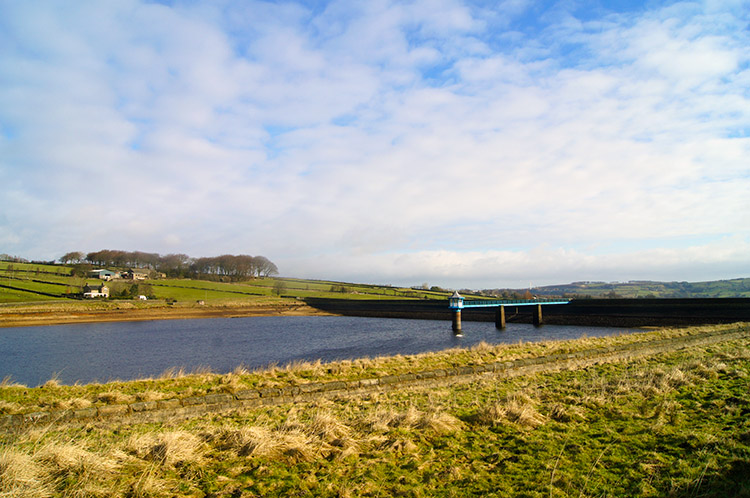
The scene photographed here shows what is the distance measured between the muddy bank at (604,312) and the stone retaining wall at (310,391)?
4151 cm

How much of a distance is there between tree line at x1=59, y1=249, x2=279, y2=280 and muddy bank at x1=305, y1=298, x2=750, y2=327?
239 ft

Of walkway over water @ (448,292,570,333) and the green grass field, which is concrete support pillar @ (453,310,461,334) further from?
the green grass field

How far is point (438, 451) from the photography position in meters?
6.10

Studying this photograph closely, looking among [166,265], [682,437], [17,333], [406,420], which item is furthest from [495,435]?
[166,265]

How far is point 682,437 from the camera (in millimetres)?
5980

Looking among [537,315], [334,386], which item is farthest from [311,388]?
[537,315]

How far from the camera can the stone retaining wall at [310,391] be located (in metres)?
8.55

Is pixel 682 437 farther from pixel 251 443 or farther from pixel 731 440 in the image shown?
pixel 251 443

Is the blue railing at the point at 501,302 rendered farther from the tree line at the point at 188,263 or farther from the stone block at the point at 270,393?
the tree line at the point at 188,263

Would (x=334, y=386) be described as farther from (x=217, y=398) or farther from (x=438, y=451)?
(x=438, y=451)

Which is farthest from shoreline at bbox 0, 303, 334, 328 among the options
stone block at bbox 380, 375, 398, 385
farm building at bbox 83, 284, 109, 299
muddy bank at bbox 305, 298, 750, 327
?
stone block at bbox 380, 375, 398, 385

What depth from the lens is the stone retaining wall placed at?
8.55m

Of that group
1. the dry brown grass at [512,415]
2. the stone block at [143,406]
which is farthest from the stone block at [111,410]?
the dry brown grass at [512,415]

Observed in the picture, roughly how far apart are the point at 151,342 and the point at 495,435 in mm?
46916
